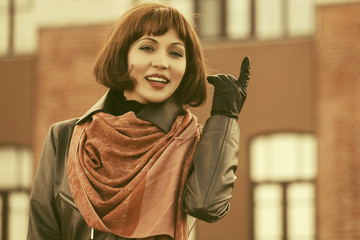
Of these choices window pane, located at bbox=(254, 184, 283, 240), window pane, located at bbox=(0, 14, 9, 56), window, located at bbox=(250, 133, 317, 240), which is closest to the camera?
window, located at bbox=(250, 133, 317, 240)

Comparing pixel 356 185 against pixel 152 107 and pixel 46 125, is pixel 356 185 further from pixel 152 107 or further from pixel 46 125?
pixel 152 107

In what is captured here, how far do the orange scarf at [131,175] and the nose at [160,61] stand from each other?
6.6 inches

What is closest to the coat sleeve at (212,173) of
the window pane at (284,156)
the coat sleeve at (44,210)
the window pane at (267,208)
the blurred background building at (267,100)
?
the coat sleeve at (44,210)

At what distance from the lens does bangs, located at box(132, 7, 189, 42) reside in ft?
9.34

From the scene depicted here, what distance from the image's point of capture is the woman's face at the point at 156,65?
2.85 meters

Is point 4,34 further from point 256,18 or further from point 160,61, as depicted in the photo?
point 160,61

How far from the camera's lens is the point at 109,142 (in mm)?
2773

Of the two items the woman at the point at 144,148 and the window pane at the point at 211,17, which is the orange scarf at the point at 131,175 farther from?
the window pane at the point at 211,17

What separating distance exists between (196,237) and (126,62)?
9445 mm

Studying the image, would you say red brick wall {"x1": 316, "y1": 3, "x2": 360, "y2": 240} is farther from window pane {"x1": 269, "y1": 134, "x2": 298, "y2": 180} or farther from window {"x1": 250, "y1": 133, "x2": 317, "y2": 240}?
window pane {"x1": 269, "y1": 134, "x2": 298, "y2": 180}

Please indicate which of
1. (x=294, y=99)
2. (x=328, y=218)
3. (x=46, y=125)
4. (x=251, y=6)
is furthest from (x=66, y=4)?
(x=328, y=218)

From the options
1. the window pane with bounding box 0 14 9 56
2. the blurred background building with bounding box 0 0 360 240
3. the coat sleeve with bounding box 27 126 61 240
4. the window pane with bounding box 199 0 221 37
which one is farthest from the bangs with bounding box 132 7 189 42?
the window pane with bounding box 0 14 9 56

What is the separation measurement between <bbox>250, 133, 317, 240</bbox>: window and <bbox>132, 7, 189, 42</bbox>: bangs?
30.8 feet

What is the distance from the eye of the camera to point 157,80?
2.86 m
